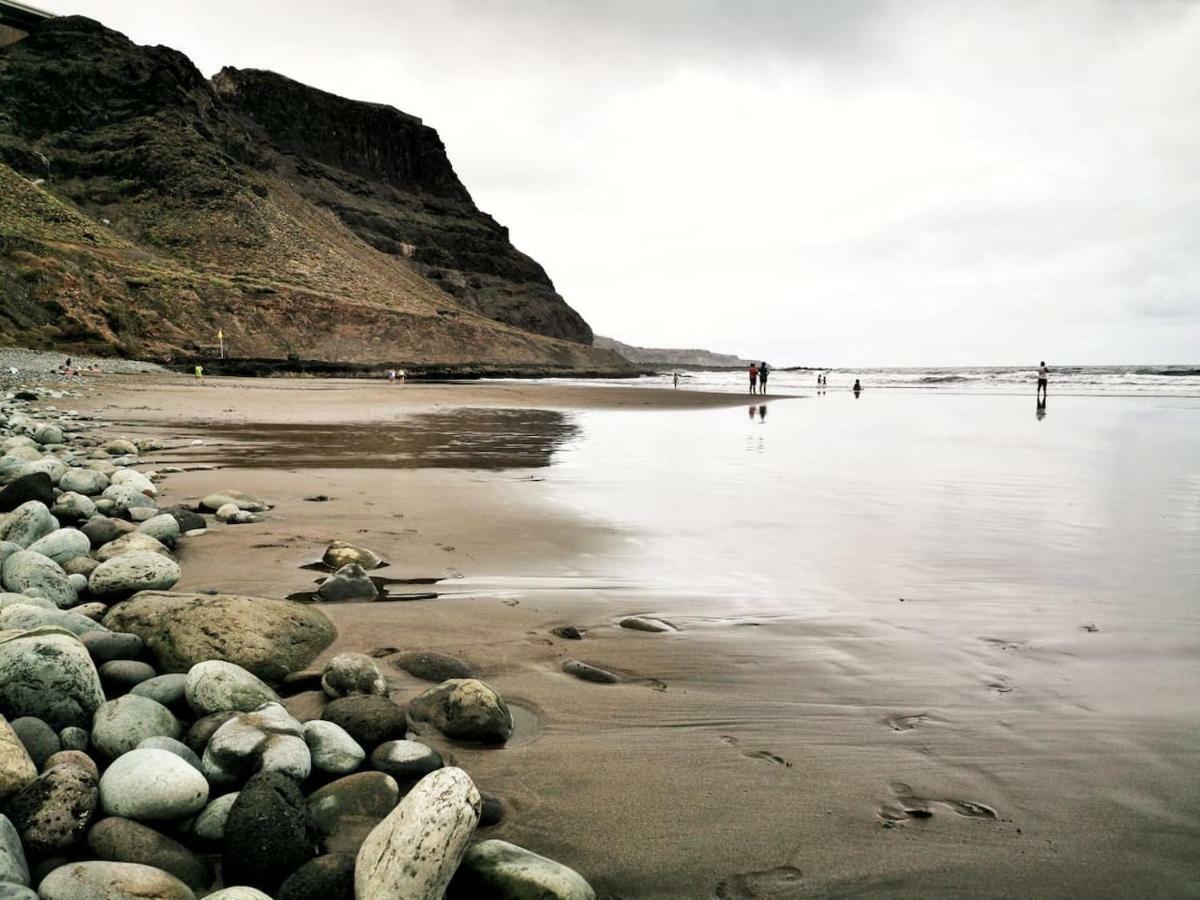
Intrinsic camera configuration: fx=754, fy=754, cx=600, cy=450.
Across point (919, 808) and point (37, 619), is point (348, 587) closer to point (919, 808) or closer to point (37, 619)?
point (37, 619)

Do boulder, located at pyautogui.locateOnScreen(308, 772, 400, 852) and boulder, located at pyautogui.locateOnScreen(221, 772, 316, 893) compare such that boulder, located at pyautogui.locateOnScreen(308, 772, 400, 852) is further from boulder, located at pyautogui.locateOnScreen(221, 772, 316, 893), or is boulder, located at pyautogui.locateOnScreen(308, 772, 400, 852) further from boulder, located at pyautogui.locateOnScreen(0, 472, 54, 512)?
boulder, located at pyautogui.locateOnScreen(0, 472, 54, 512)

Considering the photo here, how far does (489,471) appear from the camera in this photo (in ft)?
33.8

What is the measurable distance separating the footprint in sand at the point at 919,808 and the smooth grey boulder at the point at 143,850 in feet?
6.46

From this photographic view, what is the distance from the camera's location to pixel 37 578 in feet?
12.1

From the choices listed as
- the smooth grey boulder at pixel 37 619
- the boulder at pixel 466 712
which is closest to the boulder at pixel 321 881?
the boulder at pixel 466 712

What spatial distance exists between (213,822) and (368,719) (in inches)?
26.4

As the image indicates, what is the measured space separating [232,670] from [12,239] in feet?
188

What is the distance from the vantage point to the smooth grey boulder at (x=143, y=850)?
→ 1.92 m

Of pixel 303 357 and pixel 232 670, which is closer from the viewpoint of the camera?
pixel 232 670

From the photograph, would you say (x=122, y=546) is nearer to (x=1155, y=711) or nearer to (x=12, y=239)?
(x=1155, y=711)

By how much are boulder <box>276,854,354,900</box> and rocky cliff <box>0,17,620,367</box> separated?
Answer: 50.6m

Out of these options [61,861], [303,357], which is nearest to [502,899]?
[61,861]

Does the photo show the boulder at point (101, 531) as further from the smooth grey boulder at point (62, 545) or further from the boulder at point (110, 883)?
the boulder at point (110, 883)

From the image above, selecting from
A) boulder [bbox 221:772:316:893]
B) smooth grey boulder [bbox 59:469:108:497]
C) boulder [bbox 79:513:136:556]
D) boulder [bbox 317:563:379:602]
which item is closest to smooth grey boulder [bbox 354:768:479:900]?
boulder [bbox 221:772:316:893]
